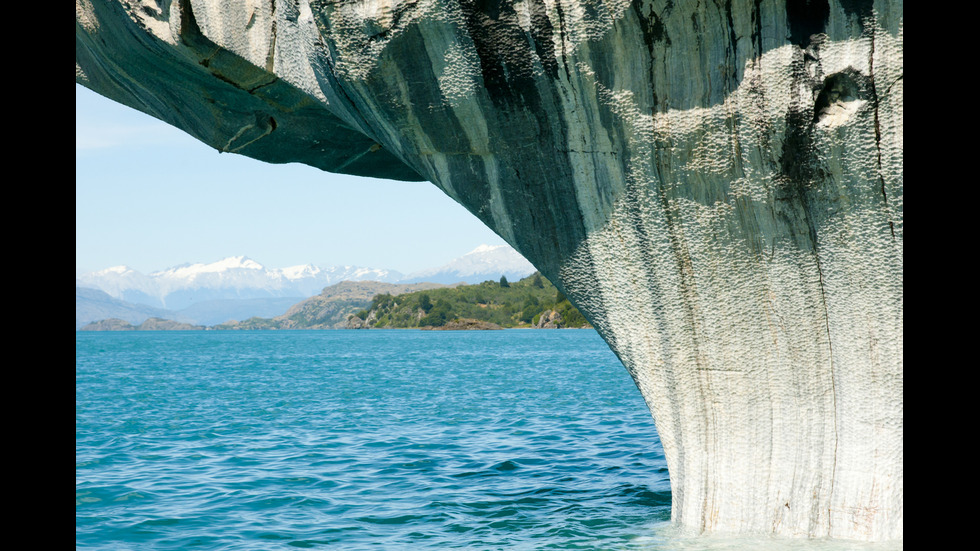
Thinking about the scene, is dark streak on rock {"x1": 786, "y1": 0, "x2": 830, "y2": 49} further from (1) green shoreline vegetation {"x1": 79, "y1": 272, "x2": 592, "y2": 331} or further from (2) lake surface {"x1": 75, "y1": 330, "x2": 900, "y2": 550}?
(1) green shoreline vegetation {"x1": 79, "y1": 272, "x2": 592, "y2": 331}

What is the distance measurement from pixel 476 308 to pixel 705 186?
155m

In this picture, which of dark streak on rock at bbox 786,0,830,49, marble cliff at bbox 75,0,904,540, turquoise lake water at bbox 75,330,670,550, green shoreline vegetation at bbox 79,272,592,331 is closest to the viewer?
dark streak on rock at bbox 786,0,830,49

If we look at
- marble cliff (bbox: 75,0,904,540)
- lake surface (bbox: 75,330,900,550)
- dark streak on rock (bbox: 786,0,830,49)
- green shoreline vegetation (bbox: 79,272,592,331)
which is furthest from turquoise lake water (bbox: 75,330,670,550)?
green shoreline vegetation (bbox: 79,272,592,331)

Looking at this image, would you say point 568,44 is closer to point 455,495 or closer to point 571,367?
point 455,495

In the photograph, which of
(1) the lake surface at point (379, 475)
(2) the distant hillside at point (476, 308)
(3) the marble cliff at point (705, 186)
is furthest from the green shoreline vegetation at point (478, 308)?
(3) the marble cliff at point (705, 186)

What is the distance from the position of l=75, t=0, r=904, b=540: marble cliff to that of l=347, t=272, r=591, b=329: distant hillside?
413ft

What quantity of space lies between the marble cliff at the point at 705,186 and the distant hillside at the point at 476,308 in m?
126

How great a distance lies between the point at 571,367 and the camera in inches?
1722

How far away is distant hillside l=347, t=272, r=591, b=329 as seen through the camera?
146 meters

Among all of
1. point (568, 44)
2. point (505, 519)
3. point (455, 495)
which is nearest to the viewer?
point (568, 44)

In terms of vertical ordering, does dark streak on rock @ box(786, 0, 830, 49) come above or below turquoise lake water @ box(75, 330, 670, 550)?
above

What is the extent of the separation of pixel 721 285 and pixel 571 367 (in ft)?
126

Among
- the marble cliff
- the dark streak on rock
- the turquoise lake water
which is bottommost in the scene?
the turquoise lake water

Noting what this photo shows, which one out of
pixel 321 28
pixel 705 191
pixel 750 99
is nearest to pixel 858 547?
pixel 705 191
